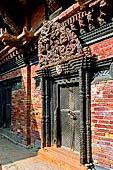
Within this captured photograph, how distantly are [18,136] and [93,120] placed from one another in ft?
10.0

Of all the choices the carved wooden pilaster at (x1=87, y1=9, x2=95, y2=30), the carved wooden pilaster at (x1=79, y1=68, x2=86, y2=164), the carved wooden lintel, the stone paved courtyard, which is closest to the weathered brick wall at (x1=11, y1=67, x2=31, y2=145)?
the stone paved courtyard

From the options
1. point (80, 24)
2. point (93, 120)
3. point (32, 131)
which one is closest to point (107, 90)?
point (93, 120)

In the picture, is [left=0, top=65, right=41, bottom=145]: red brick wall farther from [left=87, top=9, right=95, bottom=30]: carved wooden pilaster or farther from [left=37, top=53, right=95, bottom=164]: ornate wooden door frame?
[left=87, top=9, right=95, bottom=30]: carved wooden pilaster

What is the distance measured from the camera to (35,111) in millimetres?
4824

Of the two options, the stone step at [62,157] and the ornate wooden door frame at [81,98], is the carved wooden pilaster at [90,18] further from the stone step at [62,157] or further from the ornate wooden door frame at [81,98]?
the stone step at [62,157]

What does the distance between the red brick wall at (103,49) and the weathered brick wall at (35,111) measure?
198 centimetres

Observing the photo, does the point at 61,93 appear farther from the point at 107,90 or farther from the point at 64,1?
the point at 64,1

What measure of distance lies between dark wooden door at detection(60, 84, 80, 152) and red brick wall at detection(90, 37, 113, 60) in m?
0.82

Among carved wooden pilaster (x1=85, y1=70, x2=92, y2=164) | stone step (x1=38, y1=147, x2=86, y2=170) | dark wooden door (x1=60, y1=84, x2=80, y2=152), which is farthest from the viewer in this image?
dark wooden door (x1=60, y1=84, x2=80, y2=152)

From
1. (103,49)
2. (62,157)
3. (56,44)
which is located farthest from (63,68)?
(62,157)

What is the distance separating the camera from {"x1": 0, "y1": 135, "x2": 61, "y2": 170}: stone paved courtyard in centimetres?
361

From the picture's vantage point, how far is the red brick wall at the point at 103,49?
2.98 metres

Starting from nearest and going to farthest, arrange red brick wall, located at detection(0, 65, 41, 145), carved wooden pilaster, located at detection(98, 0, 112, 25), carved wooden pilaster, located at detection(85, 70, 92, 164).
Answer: carved wooden pilaster, located at detection(98, 0, 112, 25) < carved wooden pilaster, located at detection(85, 70, 92, 164) < red brick wall, located at detection(0, 65, 41, 145)

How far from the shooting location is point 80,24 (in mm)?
3344
